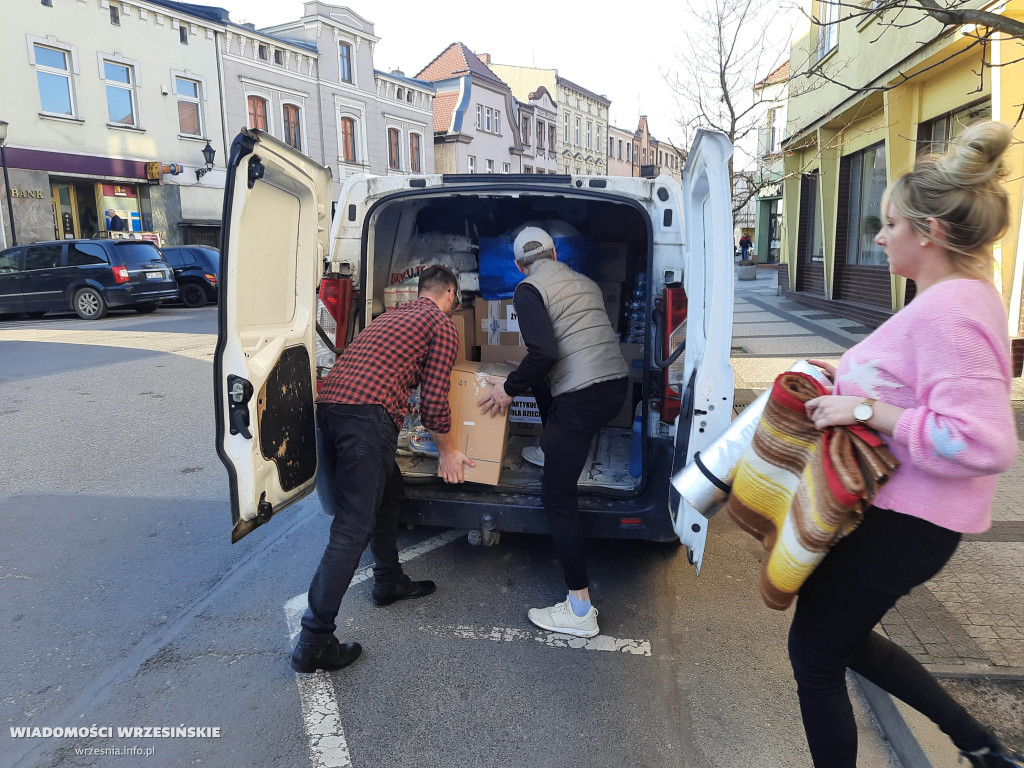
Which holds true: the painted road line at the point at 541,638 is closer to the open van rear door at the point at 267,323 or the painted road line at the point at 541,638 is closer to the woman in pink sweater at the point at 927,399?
the open van rear door at the point at 267,323

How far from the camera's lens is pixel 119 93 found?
2383 cm

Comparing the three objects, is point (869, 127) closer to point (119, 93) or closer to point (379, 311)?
point (379, 311)

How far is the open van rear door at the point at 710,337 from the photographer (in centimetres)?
274

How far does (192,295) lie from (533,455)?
1752 centimetres

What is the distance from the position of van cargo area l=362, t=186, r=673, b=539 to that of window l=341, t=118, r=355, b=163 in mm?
30263

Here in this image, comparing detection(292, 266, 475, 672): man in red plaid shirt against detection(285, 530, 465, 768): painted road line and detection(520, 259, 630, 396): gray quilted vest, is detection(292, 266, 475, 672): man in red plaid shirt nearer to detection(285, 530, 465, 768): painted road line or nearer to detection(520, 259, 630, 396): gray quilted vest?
detection(285, 530, 465, 768): painted road line

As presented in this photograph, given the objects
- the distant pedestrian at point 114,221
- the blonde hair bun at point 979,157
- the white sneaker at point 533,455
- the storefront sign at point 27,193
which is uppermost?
the storefront sign at point 27,193

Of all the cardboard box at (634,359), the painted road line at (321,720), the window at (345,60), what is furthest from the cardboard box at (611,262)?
the window at (345,60)

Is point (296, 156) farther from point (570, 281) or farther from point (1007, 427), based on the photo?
point (1007, 427)

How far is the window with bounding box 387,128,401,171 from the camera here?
36.2 m

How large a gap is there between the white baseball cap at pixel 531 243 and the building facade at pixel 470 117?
129 feet

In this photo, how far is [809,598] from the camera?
198 cm

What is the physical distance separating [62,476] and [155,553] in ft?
6.04

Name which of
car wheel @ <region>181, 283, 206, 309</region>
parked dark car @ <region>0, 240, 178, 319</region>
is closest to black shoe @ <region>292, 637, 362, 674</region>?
parked dark car @ <region>0, 240, 178, 319</region>
